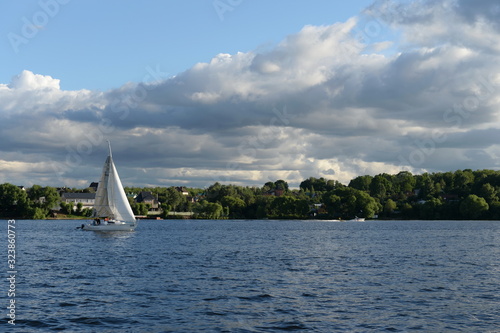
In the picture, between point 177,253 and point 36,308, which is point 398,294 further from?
point 177,253

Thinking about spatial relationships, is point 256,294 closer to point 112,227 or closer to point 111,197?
point 112,227

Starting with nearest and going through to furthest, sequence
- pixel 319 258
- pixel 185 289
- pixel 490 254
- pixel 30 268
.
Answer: pixel 185 289 → pixel 30 268 → pixel 319 258 → pixel 490 254

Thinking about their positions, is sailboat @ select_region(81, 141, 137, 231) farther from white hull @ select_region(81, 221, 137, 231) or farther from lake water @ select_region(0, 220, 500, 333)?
lake water @ select_region(0, 220, 500, 333)

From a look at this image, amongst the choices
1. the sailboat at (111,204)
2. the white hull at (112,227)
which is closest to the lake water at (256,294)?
the white hull at (112,227)

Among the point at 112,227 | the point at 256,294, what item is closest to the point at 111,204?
the point at 112,227

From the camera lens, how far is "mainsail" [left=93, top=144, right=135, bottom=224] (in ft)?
391

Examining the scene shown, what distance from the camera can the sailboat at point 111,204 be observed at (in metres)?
119

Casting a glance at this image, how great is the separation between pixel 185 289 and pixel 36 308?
1039 cm

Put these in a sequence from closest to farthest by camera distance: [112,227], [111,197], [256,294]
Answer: [256,294] → [112,227] → [111,197]

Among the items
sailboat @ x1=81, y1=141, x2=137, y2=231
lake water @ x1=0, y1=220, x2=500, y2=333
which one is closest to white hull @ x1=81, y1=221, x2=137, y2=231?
sailboat @ x1=81, y1=141, x2=137, y2=231

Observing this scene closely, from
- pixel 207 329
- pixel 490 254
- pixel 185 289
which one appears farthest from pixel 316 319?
pixel 490 254

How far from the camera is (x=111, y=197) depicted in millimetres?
119438

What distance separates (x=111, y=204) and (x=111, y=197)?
5.41 ft

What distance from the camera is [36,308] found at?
104 ft
